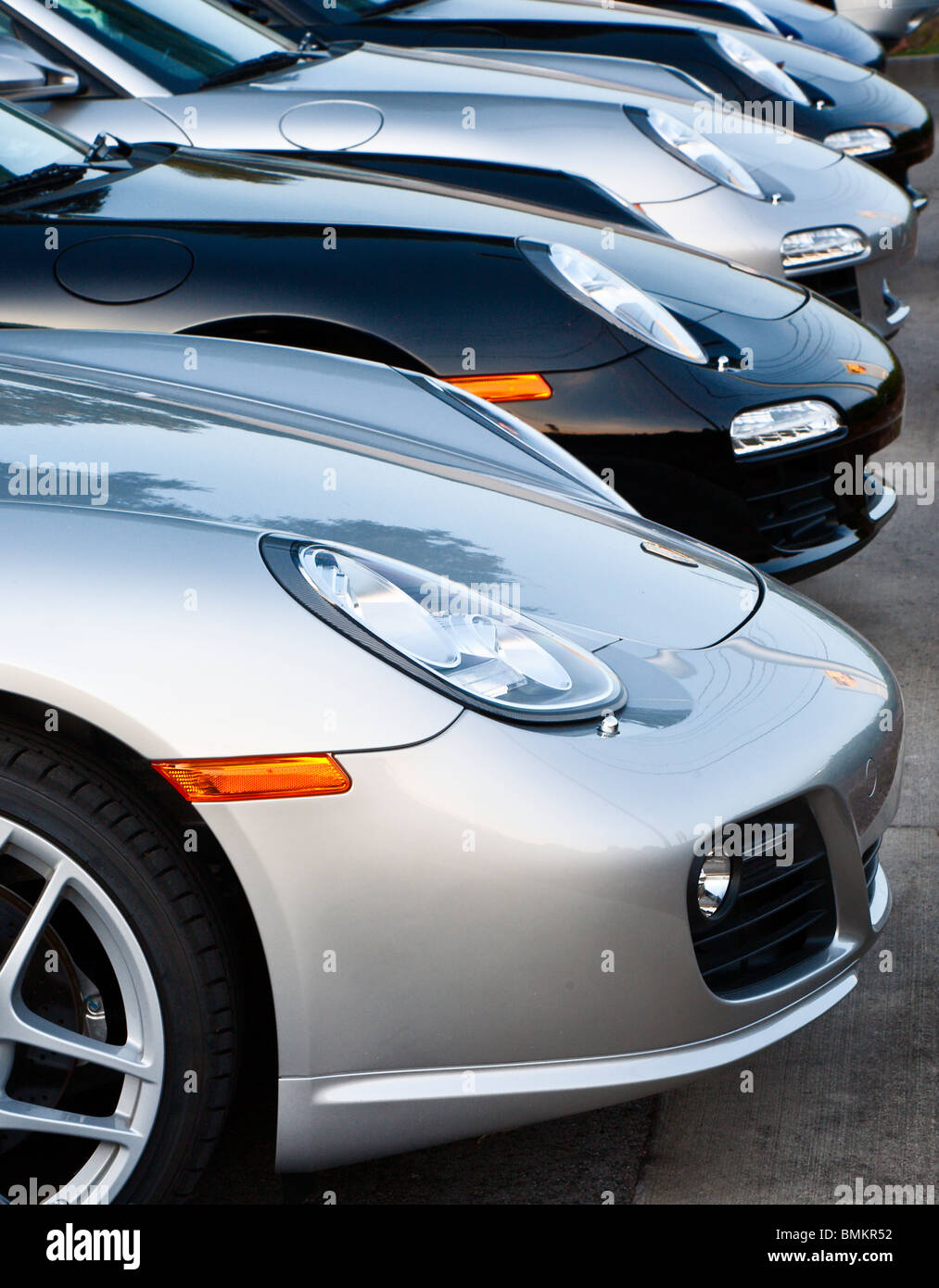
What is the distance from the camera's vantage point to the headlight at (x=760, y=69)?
606cm

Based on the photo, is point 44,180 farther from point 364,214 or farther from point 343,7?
point 343,7

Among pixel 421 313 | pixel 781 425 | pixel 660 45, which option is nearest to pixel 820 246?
pixel 781 425

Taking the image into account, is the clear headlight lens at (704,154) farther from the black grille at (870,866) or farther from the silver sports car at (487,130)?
the black grille at (870,866)

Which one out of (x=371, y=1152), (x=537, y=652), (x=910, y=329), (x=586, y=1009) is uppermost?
(x=537, y=652)

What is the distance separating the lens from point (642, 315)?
3.17 meters

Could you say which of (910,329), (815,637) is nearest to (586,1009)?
(815,637)

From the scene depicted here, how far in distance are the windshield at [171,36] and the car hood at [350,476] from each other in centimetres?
211

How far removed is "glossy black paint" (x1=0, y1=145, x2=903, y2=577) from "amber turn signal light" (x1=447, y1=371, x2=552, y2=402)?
0.06 feet

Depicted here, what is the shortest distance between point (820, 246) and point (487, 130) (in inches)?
42.9

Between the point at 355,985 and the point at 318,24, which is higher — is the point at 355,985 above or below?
below

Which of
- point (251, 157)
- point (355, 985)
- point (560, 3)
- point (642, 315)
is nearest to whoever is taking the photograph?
point (355, 985)

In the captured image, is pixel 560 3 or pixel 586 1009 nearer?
pixel 586 1009

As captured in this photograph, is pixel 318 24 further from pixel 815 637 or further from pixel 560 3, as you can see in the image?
pixel 815 637
